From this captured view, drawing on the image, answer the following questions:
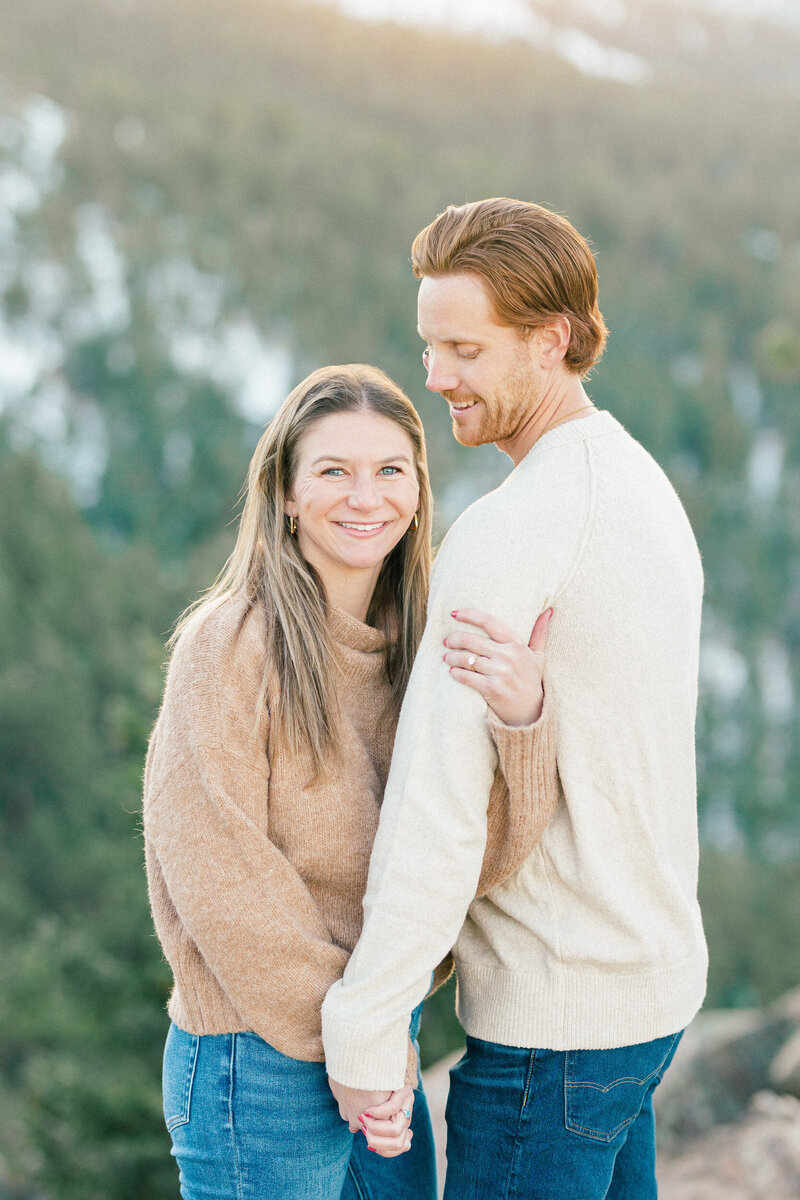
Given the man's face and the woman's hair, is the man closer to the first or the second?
the man's face

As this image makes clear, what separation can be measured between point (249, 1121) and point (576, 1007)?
1.30 ft

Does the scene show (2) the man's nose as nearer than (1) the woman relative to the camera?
No

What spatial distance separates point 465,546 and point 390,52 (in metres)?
21.5

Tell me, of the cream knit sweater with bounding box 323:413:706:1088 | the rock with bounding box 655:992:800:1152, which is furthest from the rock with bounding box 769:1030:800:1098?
the cream knit sweater with bounding box 323:413:706:1088

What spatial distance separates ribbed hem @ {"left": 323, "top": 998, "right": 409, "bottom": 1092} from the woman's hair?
29cm

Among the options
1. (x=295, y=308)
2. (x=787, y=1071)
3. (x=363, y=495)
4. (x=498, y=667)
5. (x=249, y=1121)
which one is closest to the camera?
(x=498, y=667)

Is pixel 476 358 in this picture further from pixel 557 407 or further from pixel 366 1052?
pixel 366 1052

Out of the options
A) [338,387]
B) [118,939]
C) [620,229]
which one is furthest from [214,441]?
[338,387]

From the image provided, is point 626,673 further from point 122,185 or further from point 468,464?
point 122,185

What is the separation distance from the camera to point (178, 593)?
12.3m

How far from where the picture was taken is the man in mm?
1173

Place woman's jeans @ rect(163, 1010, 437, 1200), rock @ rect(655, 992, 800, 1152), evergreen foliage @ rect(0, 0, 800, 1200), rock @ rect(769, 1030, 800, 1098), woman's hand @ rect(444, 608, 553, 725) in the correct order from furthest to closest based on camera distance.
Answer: evergreen foliage @ rect(0, 0, 800, 1200)
rock @ rect(769, 1030, 800, 1098)
rock @ rect(655, 992, 800, 1152)
woman's jeans @ rect(163, 1010, 437, 1200)
woman's hand @ rect(444, 608, 553, 725)

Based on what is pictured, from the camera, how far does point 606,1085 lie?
1237mm

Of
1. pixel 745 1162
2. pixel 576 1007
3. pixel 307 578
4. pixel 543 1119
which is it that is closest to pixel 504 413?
pixel 307 578
